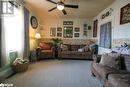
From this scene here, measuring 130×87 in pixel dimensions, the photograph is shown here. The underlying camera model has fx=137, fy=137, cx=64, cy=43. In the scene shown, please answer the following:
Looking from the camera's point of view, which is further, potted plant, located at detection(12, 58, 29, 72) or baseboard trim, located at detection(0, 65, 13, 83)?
potted plant, located at detection(12, 58, 29, 72)

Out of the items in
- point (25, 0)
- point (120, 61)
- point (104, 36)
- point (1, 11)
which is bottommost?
point (120, 61)

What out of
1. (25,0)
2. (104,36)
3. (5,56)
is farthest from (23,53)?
(104,36)

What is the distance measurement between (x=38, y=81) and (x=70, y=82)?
0.82 meters

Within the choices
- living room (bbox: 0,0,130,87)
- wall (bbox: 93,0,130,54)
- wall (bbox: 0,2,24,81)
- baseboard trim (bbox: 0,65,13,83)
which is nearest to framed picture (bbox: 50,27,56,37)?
living room (bbox: 0,0,130,87)

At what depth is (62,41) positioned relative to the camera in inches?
329

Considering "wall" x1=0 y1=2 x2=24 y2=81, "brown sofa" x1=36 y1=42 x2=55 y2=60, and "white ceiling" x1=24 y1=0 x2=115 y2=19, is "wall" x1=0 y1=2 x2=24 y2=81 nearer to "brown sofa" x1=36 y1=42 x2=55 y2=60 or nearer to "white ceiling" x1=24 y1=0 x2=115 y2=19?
"white ceiling" x1=24 y1=0 x2=115 y2=19

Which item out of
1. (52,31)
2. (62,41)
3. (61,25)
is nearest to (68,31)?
(61,25)

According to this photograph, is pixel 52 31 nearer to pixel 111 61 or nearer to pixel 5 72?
pixel 5 72

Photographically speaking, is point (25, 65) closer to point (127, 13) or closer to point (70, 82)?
point (70, 82)

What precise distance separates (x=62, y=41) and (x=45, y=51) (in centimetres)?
163

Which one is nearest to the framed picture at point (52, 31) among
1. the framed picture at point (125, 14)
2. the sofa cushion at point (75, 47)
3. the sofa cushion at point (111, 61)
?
the sofa cushion at point (75, 47)

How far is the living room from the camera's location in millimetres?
3533

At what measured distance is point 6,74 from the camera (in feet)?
12.5

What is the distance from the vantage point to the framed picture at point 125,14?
3926mm
